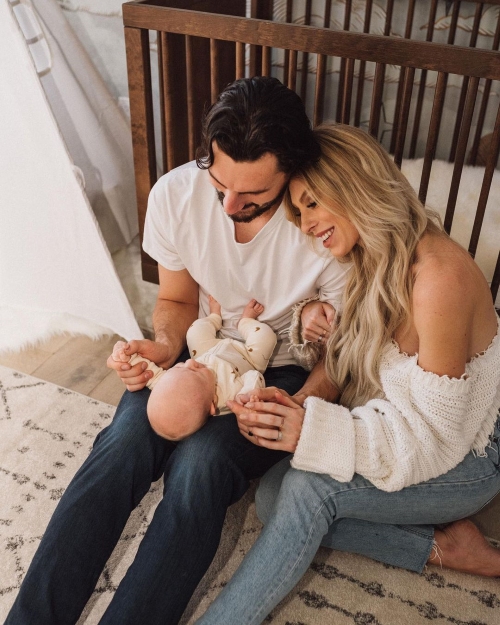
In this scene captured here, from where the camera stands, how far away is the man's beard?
144 centimetres

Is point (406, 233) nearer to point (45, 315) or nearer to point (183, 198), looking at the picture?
point (183, 198)

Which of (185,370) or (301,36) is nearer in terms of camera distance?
(185,370)

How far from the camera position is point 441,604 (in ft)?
4.74

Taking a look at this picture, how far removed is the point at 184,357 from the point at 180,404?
0.37 meters

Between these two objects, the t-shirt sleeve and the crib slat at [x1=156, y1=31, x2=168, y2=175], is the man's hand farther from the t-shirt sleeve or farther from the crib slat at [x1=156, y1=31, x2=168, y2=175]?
the crib slat at [x1=156, y1=31, x2=168, y2=175]

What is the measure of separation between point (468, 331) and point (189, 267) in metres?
0.72

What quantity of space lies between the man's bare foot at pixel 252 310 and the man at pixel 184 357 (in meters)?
0.02

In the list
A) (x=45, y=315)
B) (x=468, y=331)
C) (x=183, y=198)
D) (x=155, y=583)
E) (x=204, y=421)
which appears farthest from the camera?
(x=45, y=315)

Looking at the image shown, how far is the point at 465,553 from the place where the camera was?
1475mm

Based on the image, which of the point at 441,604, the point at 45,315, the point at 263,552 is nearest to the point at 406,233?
the point at 263,552

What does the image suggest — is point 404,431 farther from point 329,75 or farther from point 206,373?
point 329,75

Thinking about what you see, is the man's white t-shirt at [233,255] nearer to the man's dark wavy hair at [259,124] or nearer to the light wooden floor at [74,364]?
the man's dark wavy hair at [259,124]

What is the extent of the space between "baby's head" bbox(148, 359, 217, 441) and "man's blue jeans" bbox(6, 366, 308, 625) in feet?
0.13

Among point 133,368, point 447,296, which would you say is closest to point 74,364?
point 133,368
